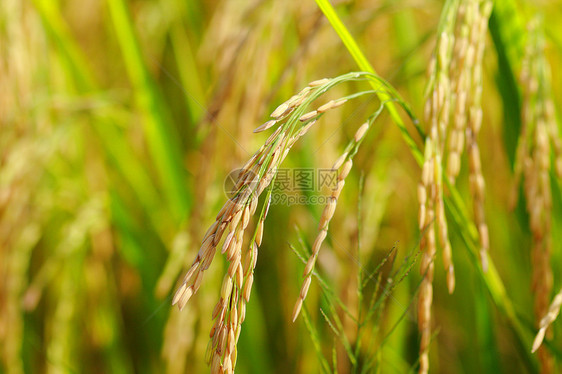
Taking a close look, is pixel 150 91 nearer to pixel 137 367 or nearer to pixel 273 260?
pixel 273 260

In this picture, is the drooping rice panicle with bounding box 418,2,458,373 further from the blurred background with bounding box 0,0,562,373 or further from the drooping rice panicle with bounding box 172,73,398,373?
the blurred background with bounding box 0,0,562,373

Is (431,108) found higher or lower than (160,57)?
lower

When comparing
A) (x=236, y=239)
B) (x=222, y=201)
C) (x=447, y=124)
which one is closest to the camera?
(x=236, y=239)

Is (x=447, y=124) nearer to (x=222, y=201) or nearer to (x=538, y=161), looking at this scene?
(x=538, y=161)

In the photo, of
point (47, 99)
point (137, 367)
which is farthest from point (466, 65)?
point (137, 367)

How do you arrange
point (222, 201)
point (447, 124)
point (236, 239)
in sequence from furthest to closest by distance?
1. point (222, 201)
2. point (447, 124)
3. point (236, 239)

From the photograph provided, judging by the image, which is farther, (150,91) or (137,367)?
(137,367)

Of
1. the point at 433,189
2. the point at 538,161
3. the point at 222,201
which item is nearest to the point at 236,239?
the point at 433,189

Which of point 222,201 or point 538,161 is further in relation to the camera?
point 222,201

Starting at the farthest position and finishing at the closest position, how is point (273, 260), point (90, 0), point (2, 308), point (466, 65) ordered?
1. point (90, 0)
2. point (273, 260)
3. point (2, 308)
4. point (466, 65)
